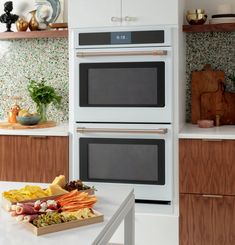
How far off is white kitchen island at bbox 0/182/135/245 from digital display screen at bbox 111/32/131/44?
156cm

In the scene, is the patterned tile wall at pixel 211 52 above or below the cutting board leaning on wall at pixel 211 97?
above

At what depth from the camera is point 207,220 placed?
343cm

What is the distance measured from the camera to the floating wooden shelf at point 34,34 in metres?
3.86

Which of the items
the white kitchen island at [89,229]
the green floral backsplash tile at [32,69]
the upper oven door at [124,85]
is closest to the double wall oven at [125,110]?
the upper oven door at [124,85]

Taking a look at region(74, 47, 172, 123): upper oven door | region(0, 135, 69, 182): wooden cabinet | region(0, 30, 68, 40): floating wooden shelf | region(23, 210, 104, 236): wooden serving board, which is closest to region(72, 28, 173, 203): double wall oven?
region(74, 47, 172, 123): upper oven door

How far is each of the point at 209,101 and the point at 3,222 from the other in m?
2.53

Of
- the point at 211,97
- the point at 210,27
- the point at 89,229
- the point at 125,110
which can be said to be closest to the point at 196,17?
the point at 210,27

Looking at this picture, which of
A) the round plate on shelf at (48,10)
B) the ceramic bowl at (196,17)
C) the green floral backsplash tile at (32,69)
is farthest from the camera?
the green floral backsplash tile at (32,69)

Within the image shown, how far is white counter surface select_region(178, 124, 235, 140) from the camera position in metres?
3.31

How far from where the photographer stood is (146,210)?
11.4 ft

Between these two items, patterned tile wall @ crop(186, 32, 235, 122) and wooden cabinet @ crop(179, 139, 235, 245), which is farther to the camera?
patterned tile wall @ crop(186, 32, 235, 122)

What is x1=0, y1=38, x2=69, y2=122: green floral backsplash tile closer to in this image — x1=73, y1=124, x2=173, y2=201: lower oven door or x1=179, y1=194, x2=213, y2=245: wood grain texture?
x1=73, y1=124, x2=173, y2=201: lower oven door

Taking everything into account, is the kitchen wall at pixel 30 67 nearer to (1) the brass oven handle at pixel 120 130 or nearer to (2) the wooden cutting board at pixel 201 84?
(1) the brass oven handle at pixel 120 130

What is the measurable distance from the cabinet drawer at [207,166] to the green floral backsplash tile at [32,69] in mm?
1299
